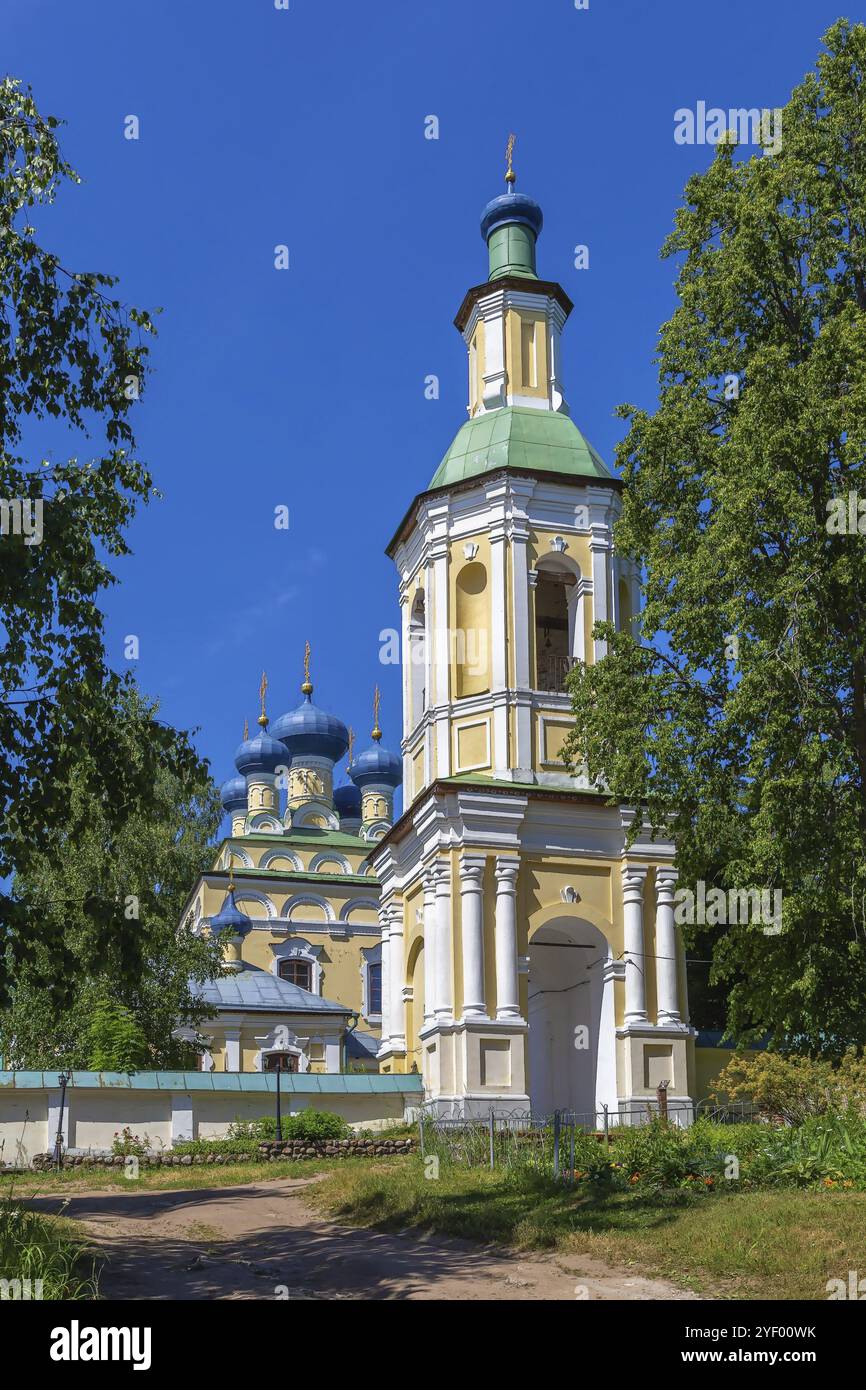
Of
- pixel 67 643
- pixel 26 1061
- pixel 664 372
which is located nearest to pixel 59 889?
pixel 26 1061

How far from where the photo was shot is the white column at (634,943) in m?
20.0

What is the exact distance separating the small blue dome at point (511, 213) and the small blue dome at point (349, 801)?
28881 millimetres

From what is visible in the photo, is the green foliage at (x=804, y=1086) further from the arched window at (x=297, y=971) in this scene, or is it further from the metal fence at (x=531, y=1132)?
the arched window at (x=297, y=971)

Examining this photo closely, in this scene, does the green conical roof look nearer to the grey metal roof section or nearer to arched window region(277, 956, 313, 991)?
the grey metal roof section

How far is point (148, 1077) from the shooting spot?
781 inches

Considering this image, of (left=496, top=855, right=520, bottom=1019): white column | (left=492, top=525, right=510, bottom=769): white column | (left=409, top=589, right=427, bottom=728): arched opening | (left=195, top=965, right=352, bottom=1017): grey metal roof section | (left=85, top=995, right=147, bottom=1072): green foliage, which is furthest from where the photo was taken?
→ (left=195, top=965, right=352, bottom=1017): grey metal roof section

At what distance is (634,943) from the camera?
20.1m

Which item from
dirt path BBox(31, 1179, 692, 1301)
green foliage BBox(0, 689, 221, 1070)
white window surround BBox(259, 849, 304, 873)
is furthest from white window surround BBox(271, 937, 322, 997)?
dirt path BBox(31, 1179, 692, 1301)

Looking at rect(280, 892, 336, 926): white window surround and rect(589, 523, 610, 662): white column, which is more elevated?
rect(589, 523, 610, 662): white column

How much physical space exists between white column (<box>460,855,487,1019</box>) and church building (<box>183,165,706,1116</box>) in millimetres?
25

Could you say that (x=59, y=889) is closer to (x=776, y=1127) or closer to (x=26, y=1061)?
(x=26, y=1061)

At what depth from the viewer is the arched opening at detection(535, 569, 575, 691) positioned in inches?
858

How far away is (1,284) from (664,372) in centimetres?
953

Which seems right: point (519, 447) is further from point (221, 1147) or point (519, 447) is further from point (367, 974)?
point (367, 974)
